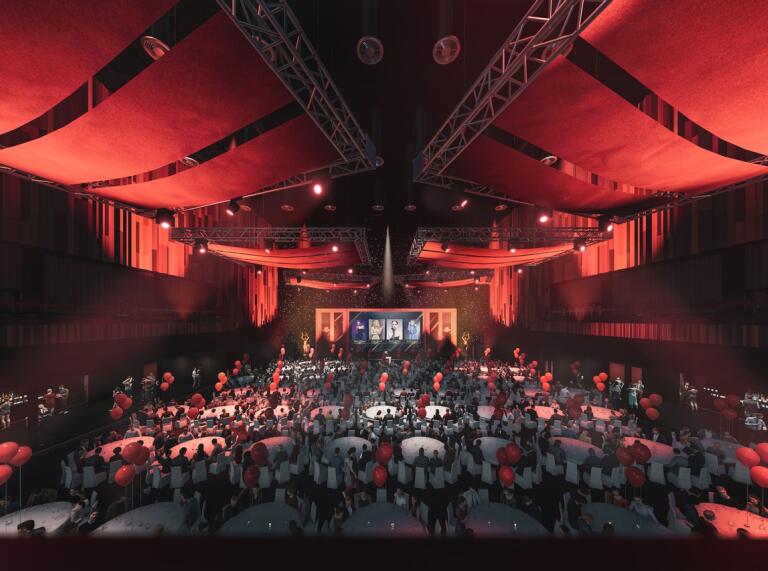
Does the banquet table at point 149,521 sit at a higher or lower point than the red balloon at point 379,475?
lower

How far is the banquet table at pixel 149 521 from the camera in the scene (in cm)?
562

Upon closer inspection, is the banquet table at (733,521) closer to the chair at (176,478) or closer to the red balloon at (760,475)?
the red balloon at (760,475)

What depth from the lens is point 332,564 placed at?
3.00ft

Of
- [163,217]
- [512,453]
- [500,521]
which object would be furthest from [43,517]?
[512,453]

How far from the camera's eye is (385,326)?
2712 centimetres

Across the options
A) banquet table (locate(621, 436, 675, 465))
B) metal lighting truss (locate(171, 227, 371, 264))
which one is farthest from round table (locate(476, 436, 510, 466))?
metal lighting truss (locate(171, 227, 371, 264))

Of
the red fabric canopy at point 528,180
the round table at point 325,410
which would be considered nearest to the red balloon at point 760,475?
the red fabric canopy at point 528,180

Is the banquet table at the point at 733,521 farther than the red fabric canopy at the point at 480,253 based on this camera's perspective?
No

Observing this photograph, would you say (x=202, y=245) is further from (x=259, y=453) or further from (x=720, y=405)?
(x=720, y=405)

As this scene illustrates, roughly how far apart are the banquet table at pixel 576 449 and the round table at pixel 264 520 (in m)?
6.80

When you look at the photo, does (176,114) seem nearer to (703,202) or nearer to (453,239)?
(453,239)

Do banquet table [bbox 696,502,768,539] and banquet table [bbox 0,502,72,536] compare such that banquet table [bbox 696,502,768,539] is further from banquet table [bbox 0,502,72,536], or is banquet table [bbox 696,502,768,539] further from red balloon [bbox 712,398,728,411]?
banquet table [bbox 0,502,72,536]

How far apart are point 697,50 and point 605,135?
184 centimetres

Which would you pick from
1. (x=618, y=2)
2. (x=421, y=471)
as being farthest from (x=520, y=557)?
(x=421, y=471)
